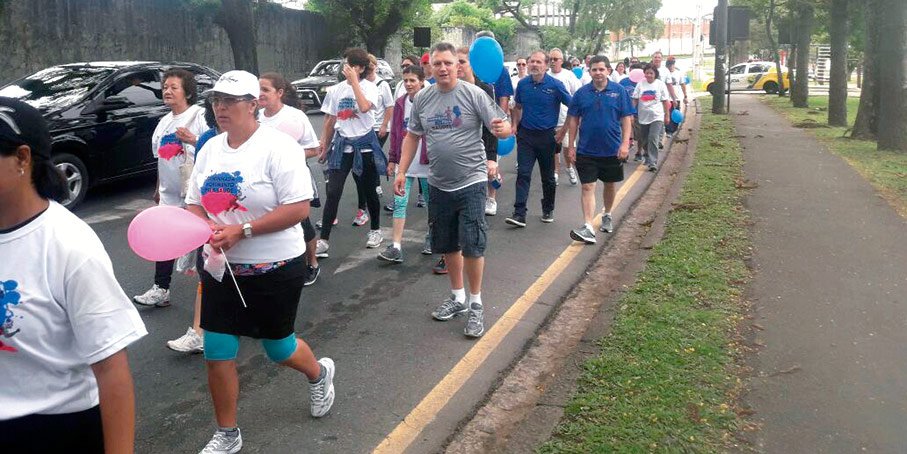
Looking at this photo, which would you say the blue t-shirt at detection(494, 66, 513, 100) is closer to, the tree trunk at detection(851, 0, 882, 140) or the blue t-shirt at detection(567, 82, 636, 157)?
the blue t-shirt at detection(567, 82, 636, 157)

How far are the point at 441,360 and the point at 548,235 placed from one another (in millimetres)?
3468

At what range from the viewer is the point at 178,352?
15.4 ft

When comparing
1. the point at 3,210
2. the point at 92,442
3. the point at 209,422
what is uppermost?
the point at 3,210

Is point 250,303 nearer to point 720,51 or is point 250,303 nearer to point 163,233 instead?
point 163,233

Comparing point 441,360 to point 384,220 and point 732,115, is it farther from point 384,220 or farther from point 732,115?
point 732,115

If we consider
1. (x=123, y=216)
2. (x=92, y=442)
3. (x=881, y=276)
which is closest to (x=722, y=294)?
(x=881, y=276)

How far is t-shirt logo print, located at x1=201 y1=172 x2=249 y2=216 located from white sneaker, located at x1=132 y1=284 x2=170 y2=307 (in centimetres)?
→ 252

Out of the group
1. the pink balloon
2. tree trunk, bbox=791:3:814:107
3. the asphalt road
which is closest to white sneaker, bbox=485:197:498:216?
the asphalt road

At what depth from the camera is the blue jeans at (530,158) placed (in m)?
7.94

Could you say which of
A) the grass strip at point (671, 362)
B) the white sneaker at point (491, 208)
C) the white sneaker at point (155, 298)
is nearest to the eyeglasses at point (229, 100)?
the grass strip at point (671, 362)

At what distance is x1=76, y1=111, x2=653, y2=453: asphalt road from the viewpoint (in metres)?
3.74

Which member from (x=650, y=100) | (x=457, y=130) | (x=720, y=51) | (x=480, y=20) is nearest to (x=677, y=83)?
(x=650, y=100)

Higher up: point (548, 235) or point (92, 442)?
point (92, 442)

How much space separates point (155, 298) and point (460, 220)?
233 centimetres
